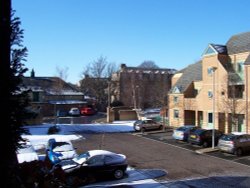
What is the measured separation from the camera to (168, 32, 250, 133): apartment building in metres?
30.8

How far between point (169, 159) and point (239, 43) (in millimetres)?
18497

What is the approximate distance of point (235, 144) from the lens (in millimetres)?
23172

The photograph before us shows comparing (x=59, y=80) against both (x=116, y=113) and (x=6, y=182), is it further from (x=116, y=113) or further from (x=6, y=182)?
(x=6, y=182)

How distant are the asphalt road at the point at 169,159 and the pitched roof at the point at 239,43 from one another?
1265 centimetres

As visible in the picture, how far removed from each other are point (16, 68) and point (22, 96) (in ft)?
2.41

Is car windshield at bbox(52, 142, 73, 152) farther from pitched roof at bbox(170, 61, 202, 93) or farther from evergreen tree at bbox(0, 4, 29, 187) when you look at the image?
pitched roof at bbox(170, 61, 202, 93)

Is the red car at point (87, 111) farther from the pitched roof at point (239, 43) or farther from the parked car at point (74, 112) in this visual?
the pitched roof at point (239, 43)

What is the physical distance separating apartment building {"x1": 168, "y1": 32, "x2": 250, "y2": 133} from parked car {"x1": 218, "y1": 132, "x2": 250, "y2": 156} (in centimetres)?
362

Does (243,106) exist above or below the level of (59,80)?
below

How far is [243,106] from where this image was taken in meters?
30.6

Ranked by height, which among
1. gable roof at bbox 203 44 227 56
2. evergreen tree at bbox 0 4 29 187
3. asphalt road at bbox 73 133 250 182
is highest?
gable roof at bbox 203 44 227 56

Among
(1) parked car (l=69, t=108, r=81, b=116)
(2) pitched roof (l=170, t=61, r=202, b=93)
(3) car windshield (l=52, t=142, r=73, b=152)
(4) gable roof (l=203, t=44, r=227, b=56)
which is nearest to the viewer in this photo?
(3) car windshield (l=52, t=142, r=73, b=152)

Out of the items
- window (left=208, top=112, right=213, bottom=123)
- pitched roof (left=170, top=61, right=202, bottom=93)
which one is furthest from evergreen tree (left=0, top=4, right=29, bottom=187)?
pitched roof (left=170, top=61, right=202, bottom=93)

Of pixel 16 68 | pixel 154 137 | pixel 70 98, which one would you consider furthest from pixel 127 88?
pixel 16 68
